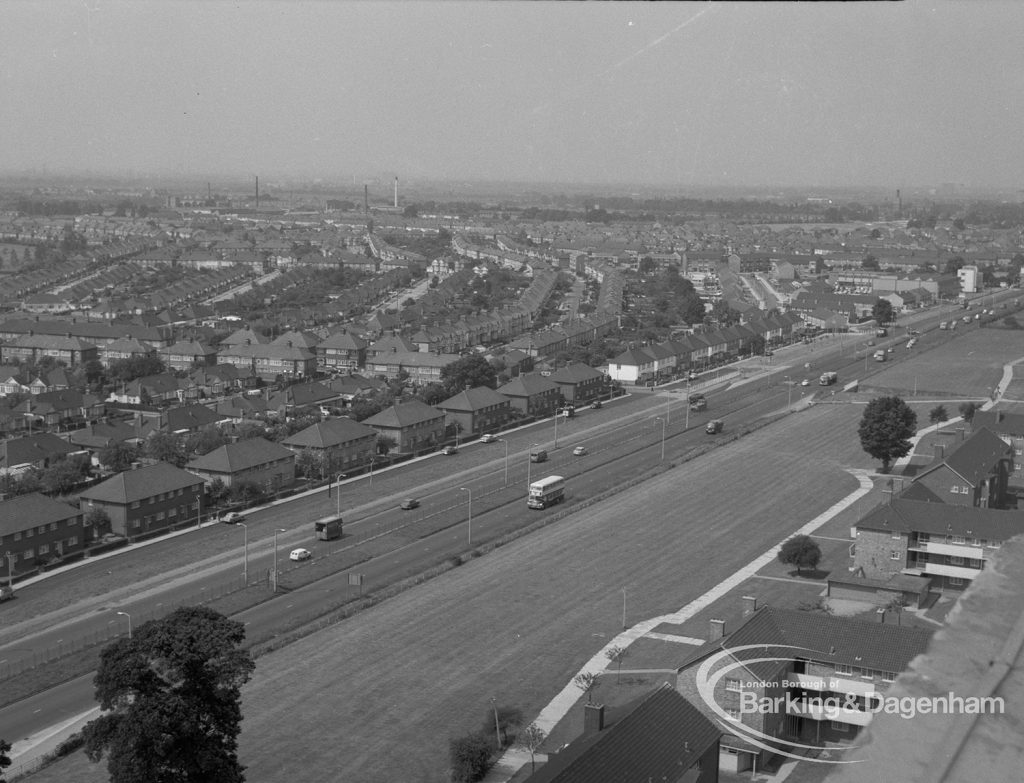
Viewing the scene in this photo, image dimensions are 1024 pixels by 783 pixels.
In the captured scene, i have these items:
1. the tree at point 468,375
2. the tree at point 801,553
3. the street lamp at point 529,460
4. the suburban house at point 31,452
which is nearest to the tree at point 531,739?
the tree at point 801,553

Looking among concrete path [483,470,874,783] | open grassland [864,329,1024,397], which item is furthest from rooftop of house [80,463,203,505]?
open grassland [864,329,1024,397]

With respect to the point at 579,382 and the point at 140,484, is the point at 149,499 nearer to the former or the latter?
the point at 140,484

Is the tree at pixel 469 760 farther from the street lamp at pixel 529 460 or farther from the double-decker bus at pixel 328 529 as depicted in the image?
the street lamp at pixel 529 460

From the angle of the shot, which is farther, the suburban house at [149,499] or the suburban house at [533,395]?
the suburban house at [533,395]

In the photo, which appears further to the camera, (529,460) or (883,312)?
(883,312)

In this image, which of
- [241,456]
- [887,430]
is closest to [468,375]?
[241,456]

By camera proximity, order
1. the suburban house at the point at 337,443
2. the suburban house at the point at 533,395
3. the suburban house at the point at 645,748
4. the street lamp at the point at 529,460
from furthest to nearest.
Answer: the suburban house at the point at 533,395
the suburban house at the point at 337,443
the street lamp at the point at 529,460
the suburban house at the point at 645,748

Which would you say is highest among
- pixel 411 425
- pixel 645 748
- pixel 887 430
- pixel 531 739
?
pixel 645 748
